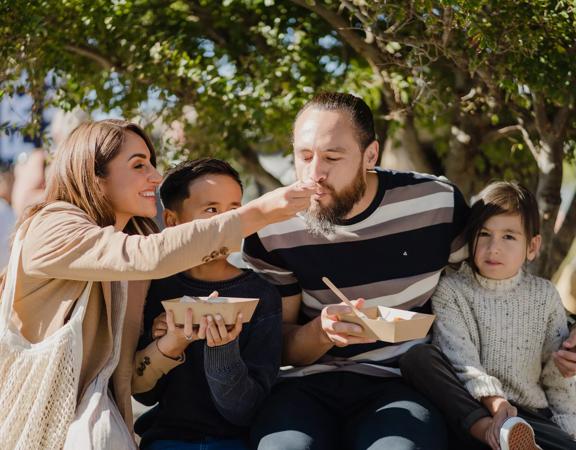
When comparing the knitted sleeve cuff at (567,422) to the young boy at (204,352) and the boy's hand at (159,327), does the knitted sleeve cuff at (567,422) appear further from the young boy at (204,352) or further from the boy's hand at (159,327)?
the boy's hand at (159,327)

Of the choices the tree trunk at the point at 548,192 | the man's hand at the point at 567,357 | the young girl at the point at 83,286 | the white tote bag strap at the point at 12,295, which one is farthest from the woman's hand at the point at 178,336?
the tree trunk at the point at 548,192

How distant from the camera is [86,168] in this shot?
319cm

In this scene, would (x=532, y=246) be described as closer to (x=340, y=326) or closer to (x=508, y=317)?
(x=508, y=317)

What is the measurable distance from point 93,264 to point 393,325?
1040 millimetres

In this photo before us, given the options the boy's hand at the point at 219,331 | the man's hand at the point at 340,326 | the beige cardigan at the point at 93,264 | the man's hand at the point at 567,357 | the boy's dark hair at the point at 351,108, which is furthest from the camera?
the boy's dark hair at the point at 351,108

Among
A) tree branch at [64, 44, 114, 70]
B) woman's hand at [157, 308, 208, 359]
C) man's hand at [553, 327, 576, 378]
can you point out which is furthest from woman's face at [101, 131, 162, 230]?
tree branch at [64, 44, 114, 70]

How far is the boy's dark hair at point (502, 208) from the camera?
362 centimetres

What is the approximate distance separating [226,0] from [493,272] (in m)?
2.36

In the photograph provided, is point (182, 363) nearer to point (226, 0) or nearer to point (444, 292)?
point (444, 292)

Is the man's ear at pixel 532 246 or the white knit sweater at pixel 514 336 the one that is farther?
the man's ear at pixel 532 246

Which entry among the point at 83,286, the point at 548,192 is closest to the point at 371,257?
the point at 83,286

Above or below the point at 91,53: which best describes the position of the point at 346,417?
below

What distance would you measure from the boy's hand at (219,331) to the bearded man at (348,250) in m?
0.49

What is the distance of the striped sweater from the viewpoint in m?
3.64
